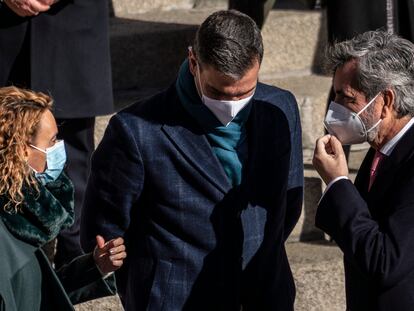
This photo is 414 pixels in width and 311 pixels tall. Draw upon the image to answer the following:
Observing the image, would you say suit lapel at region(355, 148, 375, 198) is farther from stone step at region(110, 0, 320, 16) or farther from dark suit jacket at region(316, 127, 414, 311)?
stone step at region(110, 0, 320, 16)

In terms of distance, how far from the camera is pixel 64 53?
5320mm

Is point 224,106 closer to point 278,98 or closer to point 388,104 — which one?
point 278,98

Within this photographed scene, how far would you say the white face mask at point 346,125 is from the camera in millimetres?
3834

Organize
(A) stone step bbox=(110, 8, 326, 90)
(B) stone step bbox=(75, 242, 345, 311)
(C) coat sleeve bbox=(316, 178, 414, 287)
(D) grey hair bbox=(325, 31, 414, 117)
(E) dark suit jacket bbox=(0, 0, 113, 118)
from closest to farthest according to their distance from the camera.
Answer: (C) coat sleeve bbox=(316, 178, 414, 287) < (D) grey hair bbox=(325, 31, 414, 117) < (E) dark suit jacket bbox=(0, 0, 113, 118) < (B) stone step bbox=(75, 242, 345, 311) < (A) stone step bbox=(110, 8, 326, 90)

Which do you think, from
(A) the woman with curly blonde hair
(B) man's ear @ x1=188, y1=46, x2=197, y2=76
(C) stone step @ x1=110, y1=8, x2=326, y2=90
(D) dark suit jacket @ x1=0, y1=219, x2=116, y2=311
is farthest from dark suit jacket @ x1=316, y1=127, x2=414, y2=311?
(C) stone step @ x1=110, y1=8, x2=326, y2=90

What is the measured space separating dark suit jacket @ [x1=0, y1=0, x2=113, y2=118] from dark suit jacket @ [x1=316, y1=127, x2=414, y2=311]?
5.87 ft

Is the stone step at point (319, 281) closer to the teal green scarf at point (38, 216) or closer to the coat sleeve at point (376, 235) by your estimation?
the teal green scarf at point (38, 216)

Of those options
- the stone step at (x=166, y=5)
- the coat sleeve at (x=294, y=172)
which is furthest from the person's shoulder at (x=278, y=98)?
the stone step at (x=166, y=5)

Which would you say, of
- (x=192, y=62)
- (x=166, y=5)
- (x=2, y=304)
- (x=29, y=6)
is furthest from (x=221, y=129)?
(x=166, y=5)

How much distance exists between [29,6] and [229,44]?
58.6 inches

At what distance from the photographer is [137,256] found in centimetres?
413

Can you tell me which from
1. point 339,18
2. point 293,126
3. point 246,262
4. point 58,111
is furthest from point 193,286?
point 339,18

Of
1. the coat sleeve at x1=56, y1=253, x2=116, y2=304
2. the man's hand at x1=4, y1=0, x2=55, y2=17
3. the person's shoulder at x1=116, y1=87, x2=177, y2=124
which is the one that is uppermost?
the person's shoulder at x1=116, y1=87, x2=177, y2=124

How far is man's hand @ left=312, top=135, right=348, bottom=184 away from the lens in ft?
12.6
